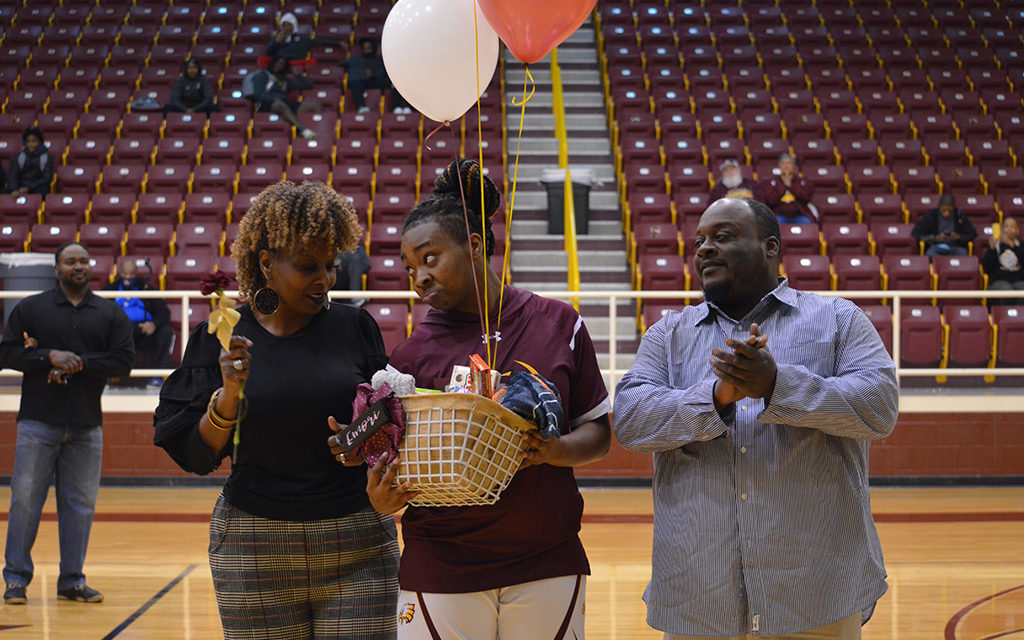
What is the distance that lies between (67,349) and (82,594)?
3.33 ft

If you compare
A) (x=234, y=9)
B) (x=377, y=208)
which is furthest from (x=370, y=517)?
(x=234, y=9)

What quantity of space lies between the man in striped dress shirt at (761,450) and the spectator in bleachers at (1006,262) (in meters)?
6.40

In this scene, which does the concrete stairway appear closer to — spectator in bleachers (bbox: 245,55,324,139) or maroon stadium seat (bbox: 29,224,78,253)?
spectator in bleachers (bbox: 245,55,324,139)

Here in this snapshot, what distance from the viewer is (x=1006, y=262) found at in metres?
7.55

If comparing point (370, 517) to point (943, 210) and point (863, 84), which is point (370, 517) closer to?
point (943, 210)

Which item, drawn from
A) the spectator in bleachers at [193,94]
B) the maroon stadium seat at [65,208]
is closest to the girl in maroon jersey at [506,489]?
the maroon stadium seat at [65,208]

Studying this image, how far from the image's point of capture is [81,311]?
434 centimetres

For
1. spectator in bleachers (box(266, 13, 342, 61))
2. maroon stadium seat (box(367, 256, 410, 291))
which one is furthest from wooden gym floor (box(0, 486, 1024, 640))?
spectator in bleachers (box(266, 13, 342, 61))

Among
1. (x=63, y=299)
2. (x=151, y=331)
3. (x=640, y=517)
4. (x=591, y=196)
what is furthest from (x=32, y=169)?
(x=640, y=517)

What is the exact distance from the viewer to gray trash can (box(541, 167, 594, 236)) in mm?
9117

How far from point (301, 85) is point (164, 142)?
5.45 feet

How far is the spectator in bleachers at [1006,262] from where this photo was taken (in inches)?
295

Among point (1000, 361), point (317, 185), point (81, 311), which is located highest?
point (317, 185)

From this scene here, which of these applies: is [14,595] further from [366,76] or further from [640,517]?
[366,76]
